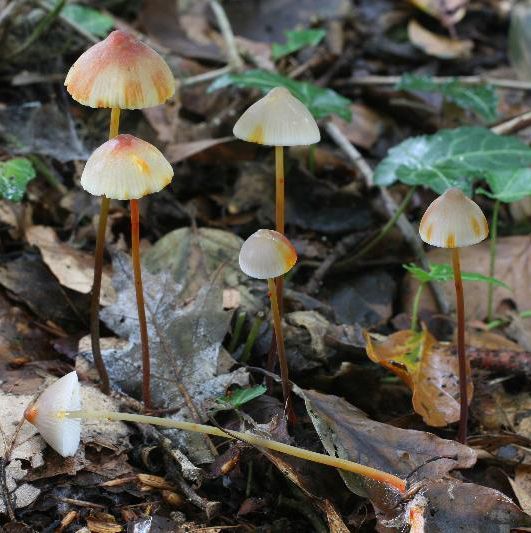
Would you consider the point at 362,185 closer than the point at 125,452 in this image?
No

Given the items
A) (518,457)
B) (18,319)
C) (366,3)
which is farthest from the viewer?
(366,3)

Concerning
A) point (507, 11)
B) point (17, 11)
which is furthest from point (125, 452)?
point (507, 11)

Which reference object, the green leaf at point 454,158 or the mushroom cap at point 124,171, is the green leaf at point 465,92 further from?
the mushroom cap at point 124,171

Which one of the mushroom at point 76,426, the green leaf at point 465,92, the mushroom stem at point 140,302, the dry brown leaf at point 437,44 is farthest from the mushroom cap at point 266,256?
the dry brown leaf at point 437,44

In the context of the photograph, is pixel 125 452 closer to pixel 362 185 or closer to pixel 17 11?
pixel 362 185

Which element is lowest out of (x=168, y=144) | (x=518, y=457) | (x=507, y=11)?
(x=518, y=457)

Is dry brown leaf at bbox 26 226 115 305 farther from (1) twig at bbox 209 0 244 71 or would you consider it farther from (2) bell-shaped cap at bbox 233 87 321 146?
(1) twig at bbox 209 0 244 71

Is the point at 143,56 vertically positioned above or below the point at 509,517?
above
